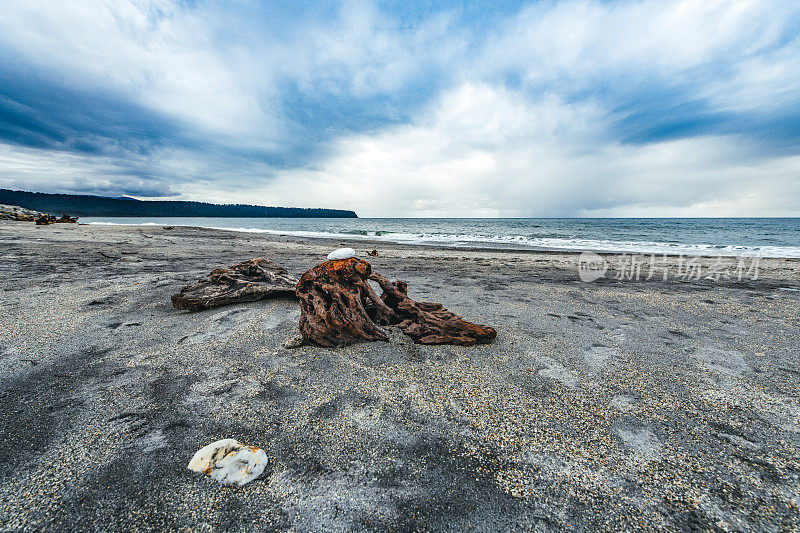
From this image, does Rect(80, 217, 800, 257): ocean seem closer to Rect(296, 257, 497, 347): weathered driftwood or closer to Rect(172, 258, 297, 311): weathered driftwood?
Rect(172, 258, 297, 311): weathered driftwood

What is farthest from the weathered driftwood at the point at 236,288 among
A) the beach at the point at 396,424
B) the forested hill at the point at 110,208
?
the forested hill at the point at 110,208

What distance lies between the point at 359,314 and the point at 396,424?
1.69 m

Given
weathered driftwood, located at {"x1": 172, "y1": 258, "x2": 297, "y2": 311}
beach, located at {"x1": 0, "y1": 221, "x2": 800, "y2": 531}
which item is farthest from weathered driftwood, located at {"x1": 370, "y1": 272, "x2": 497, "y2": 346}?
weathered driftwood, located at {"x1": 172, "y1": 258, "x2": 297, "y2": 311}

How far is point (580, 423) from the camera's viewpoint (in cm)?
222

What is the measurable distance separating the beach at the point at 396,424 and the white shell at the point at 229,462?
58mm

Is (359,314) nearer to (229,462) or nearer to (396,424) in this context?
(396,424)

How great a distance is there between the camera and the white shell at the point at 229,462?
5.68 ft

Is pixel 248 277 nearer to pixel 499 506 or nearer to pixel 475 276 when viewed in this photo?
pixel 499 506

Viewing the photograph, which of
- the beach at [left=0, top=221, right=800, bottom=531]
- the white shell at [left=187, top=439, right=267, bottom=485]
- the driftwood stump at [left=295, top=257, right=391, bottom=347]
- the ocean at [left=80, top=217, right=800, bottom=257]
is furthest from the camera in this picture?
the ocean at [left=80, top=217, right=800, bottom=257]

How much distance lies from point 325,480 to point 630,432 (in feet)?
6.60

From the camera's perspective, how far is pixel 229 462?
1800mm

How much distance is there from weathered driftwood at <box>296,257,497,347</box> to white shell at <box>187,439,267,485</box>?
153cm

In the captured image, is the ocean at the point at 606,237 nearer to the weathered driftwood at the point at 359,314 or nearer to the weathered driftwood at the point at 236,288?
the weathered driftwood at the point at 236,288

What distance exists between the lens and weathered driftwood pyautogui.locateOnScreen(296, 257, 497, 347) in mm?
3520
